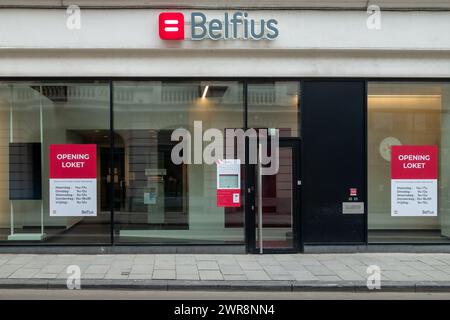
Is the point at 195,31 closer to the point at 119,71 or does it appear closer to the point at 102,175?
the point at 119,71

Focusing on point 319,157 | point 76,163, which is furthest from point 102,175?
point 319,157

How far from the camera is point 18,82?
33.7ft

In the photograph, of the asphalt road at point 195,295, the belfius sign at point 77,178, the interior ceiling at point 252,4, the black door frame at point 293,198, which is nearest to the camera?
the asphalt road at point 195,295

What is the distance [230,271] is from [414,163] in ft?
16.2

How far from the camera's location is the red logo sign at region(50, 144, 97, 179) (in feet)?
33.9

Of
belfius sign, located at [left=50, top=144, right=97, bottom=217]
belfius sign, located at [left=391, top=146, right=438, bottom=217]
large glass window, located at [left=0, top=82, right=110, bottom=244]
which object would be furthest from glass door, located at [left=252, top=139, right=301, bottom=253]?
belfius sign, located at [left=50, top=144, right=97, bottom=217]

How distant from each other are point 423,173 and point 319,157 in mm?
2377

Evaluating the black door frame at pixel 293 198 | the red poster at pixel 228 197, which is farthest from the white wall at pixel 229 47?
the red poster at pixel 228 197

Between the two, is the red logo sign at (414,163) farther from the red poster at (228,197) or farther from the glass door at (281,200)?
the red poster at (228,197)

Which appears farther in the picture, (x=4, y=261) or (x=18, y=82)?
(x=18, y=82)

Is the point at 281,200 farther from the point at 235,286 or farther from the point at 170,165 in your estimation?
the point at 235,286

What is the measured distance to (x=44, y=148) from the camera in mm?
10469

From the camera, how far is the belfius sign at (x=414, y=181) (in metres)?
10.5

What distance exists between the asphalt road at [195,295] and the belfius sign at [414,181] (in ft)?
10.7
